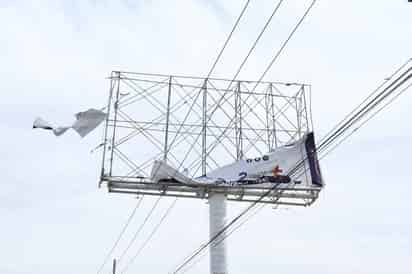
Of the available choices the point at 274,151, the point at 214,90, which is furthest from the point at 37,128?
the point at 274,151

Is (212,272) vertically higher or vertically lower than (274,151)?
lower

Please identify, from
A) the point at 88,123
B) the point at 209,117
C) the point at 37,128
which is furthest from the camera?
the point at 209,117

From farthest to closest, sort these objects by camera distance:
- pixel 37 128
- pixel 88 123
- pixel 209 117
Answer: pixel 209 117 < pixel 88 123 < pixel 37 128

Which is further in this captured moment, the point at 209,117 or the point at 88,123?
the point at 209,117

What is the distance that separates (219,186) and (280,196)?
1.94 metres

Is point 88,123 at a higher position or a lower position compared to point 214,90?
lower

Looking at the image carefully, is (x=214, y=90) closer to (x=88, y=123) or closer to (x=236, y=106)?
(x=236, y=106)

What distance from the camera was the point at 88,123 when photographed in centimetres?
1966

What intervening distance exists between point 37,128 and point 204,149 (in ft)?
16.8

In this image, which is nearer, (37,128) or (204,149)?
(37,128)

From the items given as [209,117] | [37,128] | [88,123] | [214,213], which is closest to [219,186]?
[214,213]

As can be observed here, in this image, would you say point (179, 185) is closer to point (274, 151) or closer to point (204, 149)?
point (204, 149)

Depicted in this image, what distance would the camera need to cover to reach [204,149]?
20.9 meters

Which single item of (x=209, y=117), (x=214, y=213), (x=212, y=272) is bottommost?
(x=212, y=272)
